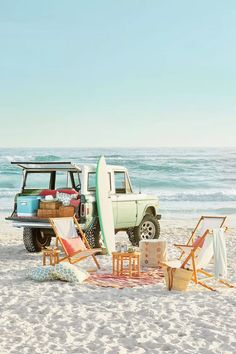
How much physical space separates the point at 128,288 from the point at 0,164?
179 ft

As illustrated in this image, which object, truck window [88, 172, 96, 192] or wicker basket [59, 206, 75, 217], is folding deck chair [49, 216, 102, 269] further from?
truck window [88, 172, 96, 192]

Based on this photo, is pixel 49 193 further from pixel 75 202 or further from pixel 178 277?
pixel 178 277

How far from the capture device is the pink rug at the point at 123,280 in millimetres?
9326

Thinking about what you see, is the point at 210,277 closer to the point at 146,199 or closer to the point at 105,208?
the point at 105,208

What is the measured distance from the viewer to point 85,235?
12266mm

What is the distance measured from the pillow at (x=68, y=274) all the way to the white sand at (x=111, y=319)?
18 cm

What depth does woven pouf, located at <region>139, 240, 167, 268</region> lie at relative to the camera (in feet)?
36.9

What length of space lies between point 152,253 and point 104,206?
1592 millimetres

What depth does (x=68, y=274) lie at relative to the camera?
9461mm

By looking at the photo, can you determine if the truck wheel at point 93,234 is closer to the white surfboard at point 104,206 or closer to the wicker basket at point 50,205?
the white surfboard at point 104,206

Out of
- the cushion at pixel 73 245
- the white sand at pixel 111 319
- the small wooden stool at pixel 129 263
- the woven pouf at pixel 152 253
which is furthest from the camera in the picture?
the woven pouf at pixel 152 253

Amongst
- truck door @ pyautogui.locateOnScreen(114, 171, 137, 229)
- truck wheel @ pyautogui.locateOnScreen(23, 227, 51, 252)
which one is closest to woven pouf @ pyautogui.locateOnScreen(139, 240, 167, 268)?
truck door @ pyautogui.locateOnScreen(114, 171, 137, 229)

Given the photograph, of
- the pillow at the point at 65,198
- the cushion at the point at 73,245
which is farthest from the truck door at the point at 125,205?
the cushion at the point at 73,245

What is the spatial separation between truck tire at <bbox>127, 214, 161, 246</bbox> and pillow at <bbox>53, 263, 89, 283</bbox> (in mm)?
4419
